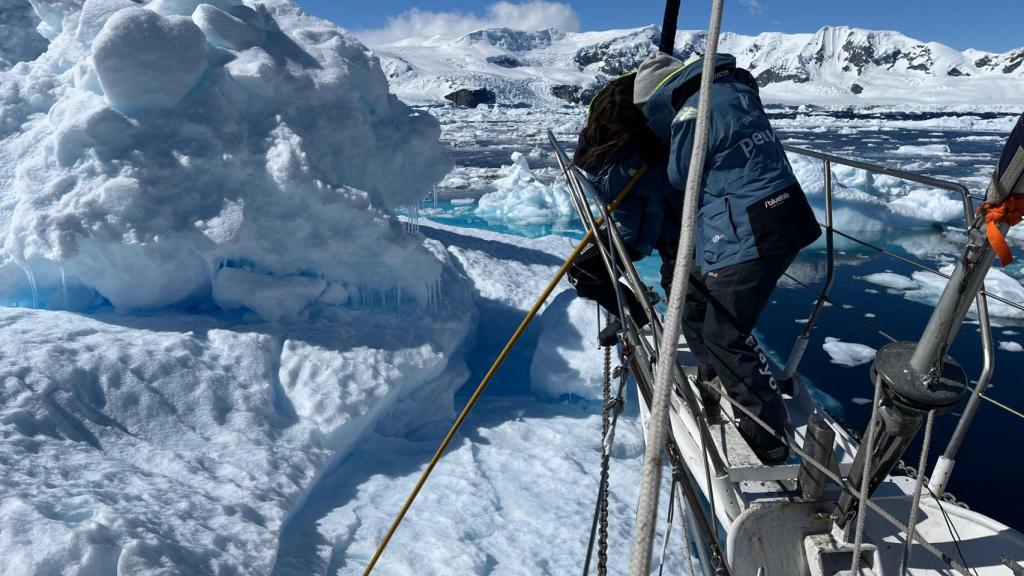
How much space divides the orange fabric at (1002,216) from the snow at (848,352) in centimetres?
463

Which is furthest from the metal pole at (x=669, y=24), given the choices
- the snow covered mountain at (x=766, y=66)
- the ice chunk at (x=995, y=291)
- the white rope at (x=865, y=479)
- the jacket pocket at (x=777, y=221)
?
the snow covered mountain at (x=766, y=66)

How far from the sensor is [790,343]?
19.1 ft

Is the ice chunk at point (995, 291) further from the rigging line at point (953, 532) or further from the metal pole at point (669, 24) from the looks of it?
the rigging line at point (953, 532)

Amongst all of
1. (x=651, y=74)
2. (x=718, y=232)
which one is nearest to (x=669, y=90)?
(x=651, y=74)

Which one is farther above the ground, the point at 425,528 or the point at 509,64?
the point at 509,64

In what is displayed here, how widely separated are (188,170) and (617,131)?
257 cm

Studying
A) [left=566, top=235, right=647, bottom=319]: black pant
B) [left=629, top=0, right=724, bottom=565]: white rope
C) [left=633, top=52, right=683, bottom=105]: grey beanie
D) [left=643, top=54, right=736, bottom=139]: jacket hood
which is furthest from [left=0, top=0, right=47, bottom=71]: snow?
[left=629, top=0, right=724, bottom=565]: white rope

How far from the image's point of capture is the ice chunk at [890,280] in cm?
734

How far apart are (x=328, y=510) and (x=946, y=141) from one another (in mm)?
28187

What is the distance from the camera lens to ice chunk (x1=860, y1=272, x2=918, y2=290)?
7344mm

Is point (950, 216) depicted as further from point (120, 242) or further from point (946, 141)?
point (946, 141)

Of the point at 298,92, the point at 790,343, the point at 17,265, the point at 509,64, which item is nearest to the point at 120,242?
the point at 17,265

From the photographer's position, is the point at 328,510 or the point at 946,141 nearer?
the point at 328,510

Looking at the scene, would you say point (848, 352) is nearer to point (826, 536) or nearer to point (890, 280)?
point (890, 280)
